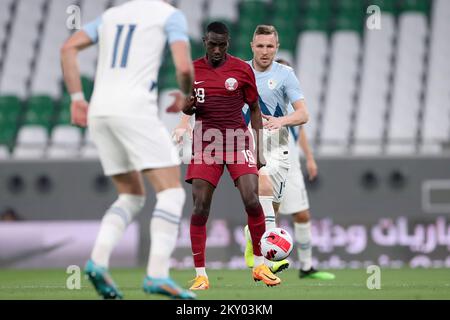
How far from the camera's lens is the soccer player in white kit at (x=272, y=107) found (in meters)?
9.23

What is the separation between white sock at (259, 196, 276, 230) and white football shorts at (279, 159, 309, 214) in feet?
4.60

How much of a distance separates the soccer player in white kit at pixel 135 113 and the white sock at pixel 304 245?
451 centimetres

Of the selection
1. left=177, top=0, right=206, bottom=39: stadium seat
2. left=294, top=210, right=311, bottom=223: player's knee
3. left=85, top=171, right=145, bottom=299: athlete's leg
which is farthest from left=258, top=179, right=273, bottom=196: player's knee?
left=177, top=0, right=206, bottom=39: stadium seat

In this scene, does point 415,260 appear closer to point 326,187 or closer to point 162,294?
point 326,187

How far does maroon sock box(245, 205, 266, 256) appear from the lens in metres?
8.60

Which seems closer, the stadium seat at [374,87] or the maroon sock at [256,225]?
the maroon sock at [256,225]

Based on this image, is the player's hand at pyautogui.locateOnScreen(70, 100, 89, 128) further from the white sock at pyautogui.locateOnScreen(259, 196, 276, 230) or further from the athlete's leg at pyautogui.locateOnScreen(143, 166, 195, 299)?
the white sock at pyautogui.locateOnScreen(259, 196, 276, 230)

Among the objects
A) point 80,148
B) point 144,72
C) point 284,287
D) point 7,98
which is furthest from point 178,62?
point 7,98

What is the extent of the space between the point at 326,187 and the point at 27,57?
319 inches

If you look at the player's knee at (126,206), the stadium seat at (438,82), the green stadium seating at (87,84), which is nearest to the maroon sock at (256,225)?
the player's knee at (126,206)

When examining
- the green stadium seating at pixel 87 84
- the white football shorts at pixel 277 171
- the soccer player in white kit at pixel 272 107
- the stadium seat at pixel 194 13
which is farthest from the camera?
the stadium seat at pixel 194 13

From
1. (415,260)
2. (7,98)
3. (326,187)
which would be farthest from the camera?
(7,98)

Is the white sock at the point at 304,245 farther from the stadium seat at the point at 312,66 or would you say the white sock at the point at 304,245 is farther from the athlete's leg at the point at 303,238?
the stadium seat at the point at 312,66
